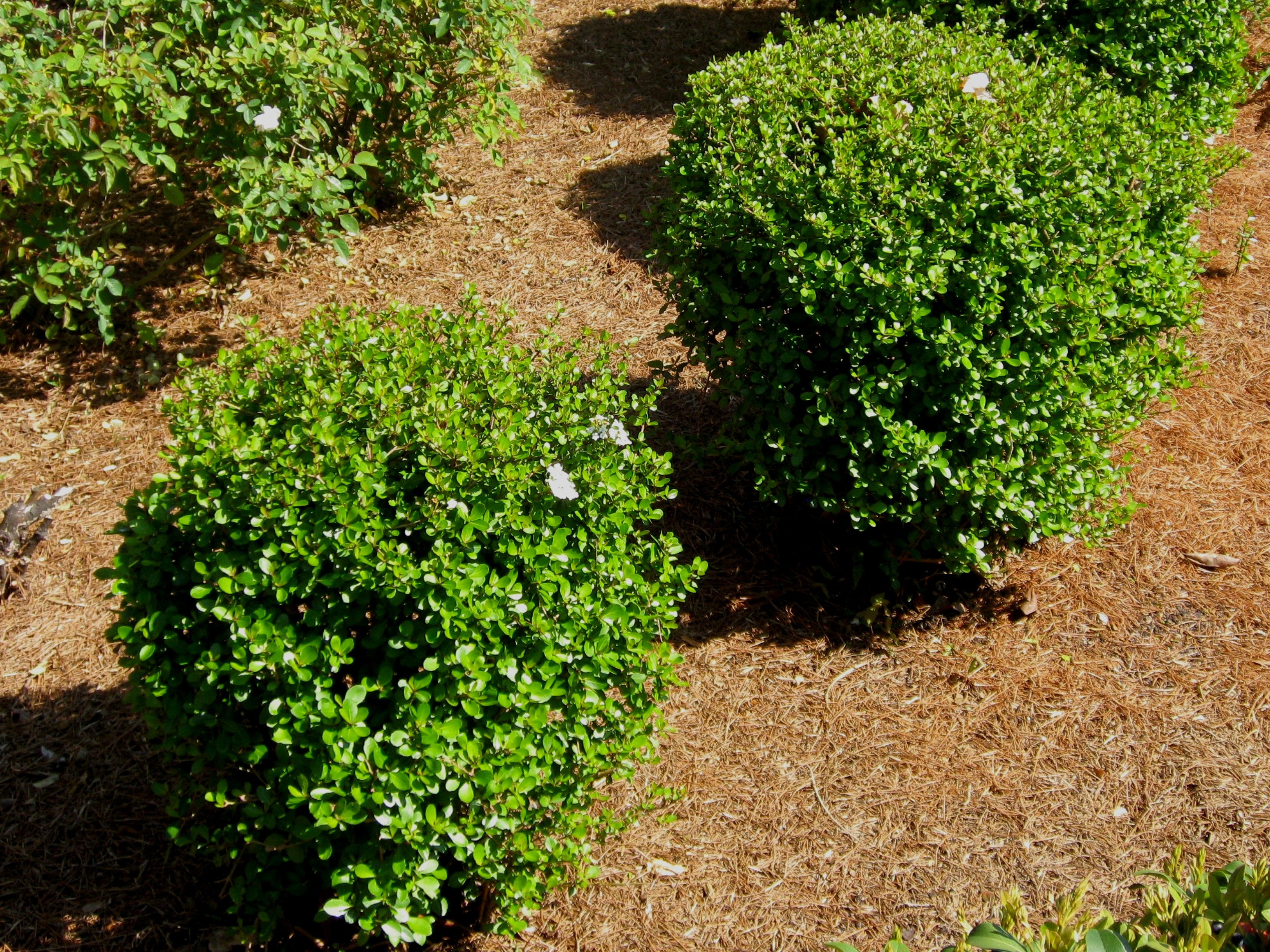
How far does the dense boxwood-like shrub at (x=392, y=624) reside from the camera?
7.41 feet

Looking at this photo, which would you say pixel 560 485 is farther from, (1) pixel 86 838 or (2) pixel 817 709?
(1) pixel 86 838

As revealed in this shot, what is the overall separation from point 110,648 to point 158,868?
0.90m

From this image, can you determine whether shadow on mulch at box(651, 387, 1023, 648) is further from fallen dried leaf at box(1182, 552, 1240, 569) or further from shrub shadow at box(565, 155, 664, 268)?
shrub shadow at box(565, 155, 664, 268)

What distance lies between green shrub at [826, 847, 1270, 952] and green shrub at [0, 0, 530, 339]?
375 cm

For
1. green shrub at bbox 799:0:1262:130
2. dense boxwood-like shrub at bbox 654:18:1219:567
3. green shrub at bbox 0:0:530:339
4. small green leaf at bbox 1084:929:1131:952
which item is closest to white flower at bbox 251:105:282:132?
green shrub at bbox 0:0:530:339

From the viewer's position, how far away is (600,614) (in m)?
2.47

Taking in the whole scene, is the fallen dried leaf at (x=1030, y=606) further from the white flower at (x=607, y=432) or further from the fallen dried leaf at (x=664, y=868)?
the white flower at (x=607, y=432)

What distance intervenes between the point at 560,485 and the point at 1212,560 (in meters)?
2.77

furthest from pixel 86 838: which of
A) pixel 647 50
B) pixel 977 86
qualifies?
pixel 647 50

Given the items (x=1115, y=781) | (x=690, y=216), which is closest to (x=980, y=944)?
(x=1115, y=781)

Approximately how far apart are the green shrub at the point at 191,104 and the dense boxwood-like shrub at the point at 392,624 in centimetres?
185

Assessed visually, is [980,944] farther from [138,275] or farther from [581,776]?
[138,275]

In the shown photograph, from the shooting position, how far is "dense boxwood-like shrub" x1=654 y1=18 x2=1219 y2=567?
10.6 feet

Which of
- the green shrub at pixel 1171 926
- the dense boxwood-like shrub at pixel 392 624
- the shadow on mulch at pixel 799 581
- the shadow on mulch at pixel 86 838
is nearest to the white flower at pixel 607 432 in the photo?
the dense boxwood-like shrub at pixel 392 624
